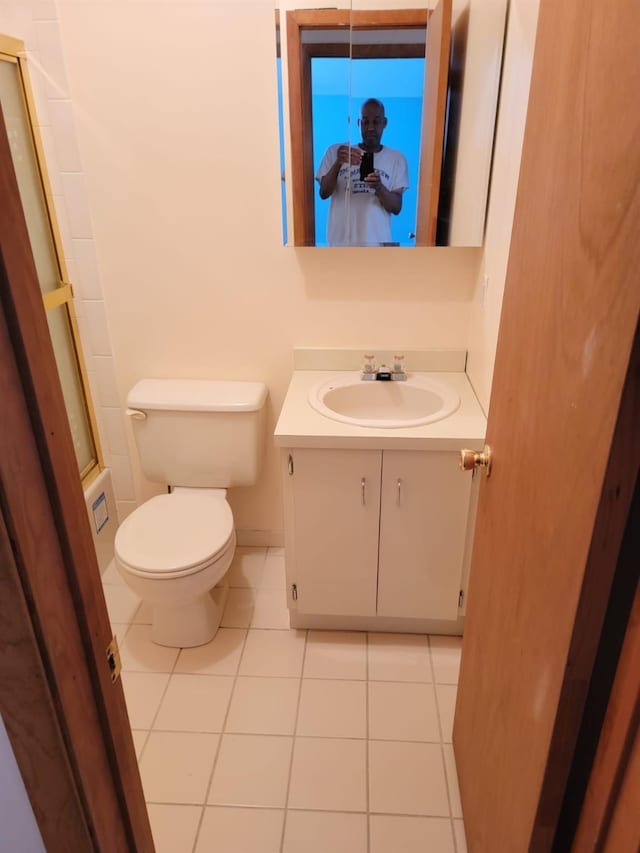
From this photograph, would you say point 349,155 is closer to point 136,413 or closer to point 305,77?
point 305,77

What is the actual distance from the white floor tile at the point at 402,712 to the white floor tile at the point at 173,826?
20.7 inches

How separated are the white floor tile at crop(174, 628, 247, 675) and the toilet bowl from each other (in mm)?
28

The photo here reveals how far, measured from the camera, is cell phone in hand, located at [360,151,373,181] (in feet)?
6.12

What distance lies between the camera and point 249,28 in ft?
5.84

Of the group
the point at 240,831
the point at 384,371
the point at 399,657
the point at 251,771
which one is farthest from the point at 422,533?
the point at 240,831

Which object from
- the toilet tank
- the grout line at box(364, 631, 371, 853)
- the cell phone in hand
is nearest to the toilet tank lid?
the toilet tank

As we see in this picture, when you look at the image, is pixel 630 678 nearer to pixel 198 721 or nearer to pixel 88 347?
pixel 198 721

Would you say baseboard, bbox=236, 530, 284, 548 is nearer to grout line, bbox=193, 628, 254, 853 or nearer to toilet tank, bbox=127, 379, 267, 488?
toilet tank, bbox=127, 379, 267, 488

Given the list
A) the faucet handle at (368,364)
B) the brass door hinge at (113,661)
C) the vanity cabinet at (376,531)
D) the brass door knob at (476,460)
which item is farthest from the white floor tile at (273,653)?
the brass door hinge at (113,661)

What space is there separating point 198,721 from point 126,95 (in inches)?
76.2

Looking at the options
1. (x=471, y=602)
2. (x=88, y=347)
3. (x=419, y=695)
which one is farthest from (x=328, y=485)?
(x=88, y=347)

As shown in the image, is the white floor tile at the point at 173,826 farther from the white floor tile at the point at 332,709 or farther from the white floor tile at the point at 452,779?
the white floor tile at the point at 452,779

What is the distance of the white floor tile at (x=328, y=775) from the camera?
60.4 inches

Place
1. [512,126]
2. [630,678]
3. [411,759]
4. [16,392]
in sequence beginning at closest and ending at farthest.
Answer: [16,392]
[630,678]
[512,126]
[411,759]
